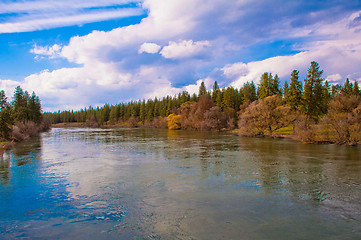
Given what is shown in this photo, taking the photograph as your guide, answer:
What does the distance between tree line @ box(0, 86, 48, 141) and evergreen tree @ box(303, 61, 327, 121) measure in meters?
57.5

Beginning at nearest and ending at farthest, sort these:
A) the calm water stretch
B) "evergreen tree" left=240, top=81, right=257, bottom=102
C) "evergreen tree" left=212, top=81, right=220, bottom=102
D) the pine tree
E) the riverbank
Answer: the calm water stretch → the riverbank → the pine tree → "evergreen tree" left=240, top=81, right=257, bottom=102 → "evergreen tree" left=212, top=81, right=220, bottom=102

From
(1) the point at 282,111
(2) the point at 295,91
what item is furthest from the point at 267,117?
(2) the point at 295,91

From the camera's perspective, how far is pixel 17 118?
5369cm

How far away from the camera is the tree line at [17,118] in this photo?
35.7 meters

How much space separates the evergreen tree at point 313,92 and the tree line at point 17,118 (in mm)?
57503

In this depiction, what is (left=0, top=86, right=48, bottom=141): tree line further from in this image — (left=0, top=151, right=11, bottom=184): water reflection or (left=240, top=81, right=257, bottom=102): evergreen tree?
(left=240, top=81, right=257, bottom=102): evergreen tree

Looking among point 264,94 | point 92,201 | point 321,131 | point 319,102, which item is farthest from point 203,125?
point 92,201

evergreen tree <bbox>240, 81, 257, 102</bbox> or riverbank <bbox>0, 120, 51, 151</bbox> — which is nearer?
riverbank <bbox>0, 120, 51, 151</bbox>

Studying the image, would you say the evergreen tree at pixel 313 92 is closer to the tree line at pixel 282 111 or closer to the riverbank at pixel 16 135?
the tree line at pixel 282 111

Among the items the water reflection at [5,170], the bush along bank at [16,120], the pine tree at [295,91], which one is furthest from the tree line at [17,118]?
the pine tree at [295,91]

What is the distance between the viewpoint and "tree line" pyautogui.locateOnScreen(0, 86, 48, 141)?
1404 inches

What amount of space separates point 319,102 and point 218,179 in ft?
153

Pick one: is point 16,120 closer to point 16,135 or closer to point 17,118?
point 17,118

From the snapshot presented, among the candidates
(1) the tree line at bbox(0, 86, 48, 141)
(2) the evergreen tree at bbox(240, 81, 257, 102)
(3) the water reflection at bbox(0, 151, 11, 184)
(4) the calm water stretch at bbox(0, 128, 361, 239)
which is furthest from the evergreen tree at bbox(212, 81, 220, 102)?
(3) the water reflection at bbox(0, 151, 11, 184)
